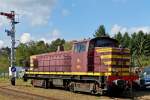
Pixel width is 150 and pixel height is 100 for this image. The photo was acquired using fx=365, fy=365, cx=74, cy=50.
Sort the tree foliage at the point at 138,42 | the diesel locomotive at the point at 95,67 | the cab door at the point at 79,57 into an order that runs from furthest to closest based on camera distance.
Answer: the tree foliage at the point at 138,42, the cab door at the point at 79,57, the diesel locomotive at the point at 95,67

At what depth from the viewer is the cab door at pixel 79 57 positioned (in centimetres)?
2502

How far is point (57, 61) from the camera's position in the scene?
30.0 metres

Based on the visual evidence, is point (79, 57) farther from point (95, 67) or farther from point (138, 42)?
point (138, 42)

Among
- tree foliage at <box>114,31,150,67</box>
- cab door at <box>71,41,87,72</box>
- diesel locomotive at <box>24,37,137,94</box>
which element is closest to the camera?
diesel locomotive at <box>24,37,137,94</box>

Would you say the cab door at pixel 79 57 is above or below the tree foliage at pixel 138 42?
below

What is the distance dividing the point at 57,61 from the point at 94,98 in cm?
857

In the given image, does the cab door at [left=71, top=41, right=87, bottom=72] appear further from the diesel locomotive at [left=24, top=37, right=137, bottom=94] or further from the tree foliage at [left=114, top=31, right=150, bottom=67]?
the tree foliage at [left=114, top=31, right=150, bottom=67]

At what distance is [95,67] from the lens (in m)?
24.4

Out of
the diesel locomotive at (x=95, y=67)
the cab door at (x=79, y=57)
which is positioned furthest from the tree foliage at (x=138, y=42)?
the cab door at (x=79, y=57)

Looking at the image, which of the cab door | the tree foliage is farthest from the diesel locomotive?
the tree foliage

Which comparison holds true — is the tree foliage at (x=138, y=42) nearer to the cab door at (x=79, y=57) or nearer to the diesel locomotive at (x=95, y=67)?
the diesel locomotive at (x=95, y=67)

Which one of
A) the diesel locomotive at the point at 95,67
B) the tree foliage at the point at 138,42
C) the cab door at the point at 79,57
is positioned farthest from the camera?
the tree foliage at the point at 138,42

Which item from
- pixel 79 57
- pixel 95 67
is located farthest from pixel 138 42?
pixel 95 67

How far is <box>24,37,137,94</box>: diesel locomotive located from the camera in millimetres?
22895
